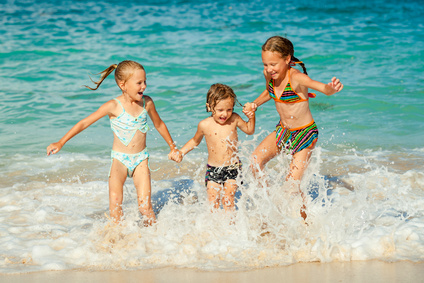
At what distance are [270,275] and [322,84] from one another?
1.53 m

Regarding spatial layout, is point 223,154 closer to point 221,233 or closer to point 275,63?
point 221,233

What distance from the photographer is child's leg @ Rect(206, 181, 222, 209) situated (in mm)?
4488

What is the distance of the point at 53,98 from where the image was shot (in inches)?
380

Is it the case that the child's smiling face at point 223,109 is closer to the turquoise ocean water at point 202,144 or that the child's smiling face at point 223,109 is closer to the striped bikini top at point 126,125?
the turquoise ocean water at point 202,144

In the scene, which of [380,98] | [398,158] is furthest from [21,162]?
[380,98]

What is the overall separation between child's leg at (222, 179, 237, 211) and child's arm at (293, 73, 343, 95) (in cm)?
105

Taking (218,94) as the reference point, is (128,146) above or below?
below

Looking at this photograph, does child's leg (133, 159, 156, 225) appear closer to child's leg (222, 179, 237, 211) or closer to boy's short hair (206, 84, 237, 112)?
child's leg (222, 179, 237, 211)

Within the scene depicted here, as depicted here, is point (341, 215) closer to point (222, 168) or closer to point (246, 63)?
point (222, 168)

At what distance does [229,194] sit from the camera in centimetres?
450

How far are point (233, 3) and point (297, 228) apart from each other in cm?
1925

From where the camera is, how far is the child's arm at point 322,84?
3893mm

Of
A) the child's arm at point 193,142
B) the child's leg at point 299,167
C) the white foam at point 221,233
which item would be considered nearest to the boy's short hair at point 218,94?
the child's arm at point 193,142

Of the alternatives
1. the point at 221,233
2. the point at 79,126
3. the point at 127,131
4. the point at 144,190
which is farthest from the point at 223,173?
the point at 79,126
